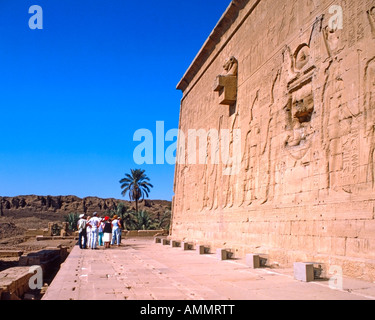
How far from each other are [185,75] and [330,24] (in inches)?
461

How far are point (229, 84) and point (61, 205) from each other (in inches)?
2058

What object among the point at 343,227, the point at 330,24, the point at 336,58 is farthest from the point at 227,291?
the point at 330,24

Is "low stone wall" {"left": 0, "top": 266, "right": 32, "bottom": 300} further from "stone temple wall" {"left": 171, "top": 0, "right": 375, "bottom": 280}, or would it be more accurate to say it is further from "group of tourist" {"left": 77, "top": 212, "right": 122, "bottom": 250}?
"stone temple wall" {"left": 171, "top": 0, "right": 375, "bottom": 280}

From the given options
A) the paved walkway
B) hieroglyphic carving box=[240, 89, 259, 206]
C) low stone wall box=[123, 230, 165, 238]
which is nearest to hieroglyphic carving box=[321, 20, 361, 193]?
the paved walkway

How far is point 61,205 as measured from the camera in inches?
2311

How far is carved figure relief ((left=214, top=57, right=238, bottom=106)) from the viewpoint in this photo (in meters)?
11.4

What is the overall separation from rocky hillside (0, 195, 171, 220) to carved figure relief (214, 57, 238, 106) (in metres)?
43.4

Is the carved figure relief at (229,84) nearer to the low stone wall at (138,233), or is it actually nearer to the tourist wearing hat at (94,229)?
the tourist wearing hat at (94,229)

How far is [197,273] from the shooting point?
20.9ft
